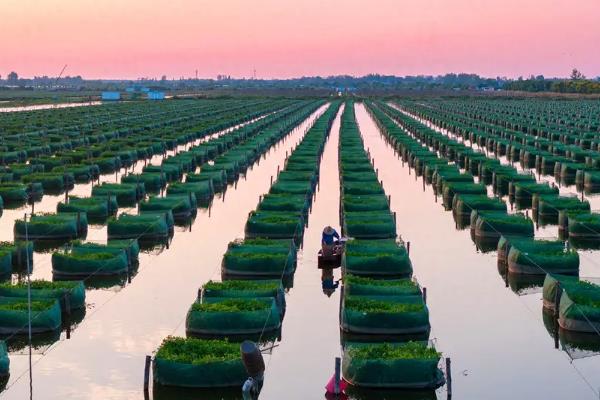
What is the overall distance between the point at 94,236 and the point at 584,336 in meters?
20.9

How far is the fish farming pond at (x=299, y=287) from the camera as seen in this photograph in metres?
22.0

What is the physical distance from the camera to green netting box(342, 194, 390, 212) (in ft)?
132

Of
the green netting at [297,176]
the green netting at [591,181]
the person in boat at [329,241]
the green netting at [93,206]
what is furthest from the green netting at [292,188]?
the green netting at [591,181]

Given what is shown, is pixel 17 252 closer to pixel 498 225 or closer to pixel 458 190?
pixel 498 225

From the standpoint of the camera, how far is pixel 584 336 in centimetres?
2522

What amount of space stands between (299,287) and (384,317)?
729cm

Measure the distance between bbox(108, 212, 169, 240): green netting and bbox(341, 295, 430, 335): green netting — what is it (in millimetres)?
14070

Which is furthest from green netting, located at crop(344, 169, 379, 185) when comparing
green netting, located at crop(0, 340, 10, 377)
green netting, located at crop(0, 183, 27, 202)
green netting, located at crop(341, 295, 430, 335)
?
green netting, located at crop(0, 340, 10, 377)

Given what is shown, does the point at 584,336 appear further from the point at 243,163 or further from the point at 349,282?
the point at 243,163

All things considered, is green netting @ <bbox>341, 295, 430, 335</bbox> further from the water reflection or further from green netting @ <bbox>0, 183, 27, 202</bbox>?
green netting @ <bbox>0, 183, 27, 202</bbox>

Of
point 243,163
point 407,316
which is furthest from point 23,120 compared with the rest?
point 407,316

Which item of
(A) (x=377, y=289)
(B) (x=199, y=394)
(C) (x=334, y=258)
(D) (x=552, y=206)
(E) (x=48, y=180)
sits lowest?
(B) (x=199, y=394)

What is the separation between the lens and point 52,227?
1473 inches

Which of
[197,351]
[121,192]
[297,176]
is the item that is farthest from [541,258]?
[121,192]
